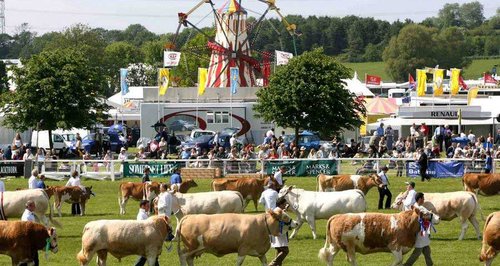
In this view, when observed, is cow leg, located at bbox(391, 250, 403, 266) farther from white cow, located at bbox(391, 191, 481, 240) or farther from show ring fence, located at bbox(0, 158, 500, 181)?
show ring fence, located at bbox(0, 158, 500, 181)

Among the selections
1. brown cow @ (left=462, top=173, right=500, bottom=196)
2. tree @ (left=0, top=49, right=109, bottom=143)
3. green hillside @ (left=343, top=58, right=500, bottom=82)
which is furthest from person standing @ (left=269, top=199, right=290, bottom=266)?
green hillside @ (left=343, top=58, right=500, bottom=82)

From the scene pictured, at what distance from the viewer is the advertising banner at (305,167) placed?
51.0 m

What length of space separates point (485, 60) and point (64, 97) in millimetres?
137409

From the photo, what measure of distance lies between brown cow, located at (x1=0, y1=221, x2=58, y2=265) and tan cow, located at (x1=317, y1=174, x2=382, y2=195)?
1682 cm

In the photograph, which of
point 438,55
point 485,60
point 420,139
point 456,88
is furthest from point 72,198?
point 485,60

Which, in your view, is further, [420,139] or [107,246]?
[420,139]

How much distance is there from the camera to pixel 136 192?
3941cm

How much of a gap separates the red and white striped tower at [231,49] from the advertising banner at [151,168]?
1459 inches

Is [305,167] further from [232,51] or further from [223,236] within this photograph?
[232,51]

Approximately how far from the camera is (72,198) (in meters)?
38.6

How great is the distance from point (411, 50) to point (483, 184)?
12551 centimetres

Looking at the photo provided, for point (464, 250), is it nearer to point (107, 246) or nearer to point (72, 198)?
point (107, 246)

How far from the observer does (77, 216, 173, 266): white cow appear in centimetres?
2469

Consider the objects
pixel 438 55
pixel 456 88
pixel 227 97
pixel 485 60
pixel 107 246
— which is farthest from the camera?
pixel 485 60
